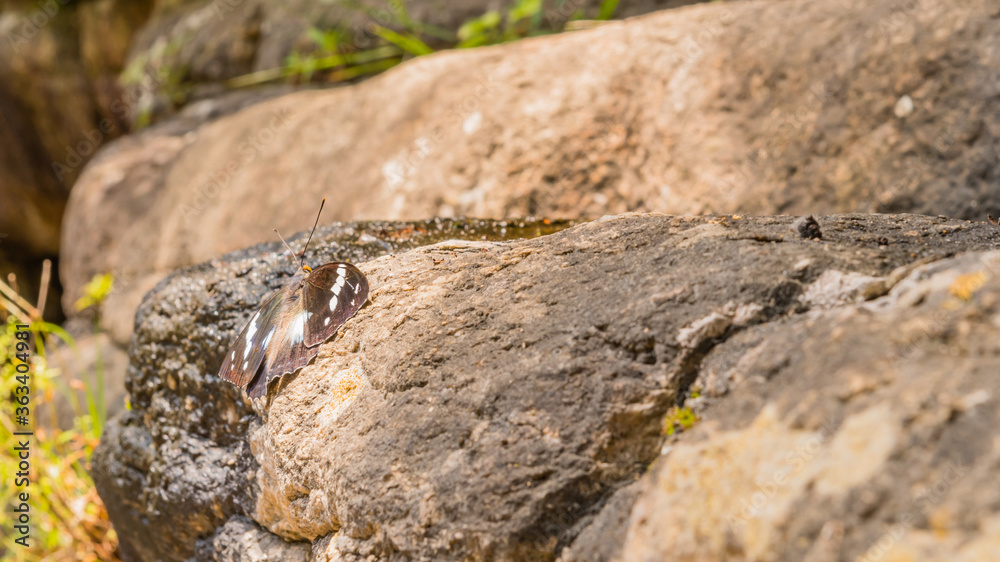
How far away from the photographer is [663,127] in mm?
3004

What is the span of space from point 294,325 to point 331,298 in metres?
0.11

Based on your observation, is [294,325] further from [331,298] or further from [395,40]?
[395,40]

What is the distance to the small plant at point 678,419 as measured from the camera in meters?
1.05

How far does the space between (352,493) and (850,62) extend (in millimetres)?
2464

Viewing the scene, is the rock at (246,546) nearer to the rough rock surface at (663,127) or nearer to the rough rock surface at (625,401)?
the rough rock surface at (625,401)

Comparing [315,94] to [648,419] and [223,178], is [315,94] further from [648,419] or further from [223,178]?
[648,419]

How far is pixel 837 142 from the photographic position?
252 centimetres

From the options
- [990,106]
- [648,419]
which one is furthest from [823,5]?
[648,419]

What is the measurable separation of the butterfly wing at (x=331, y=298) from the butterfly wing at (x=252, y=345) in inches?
4.3

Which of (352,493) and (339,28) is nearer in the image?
(352,493)

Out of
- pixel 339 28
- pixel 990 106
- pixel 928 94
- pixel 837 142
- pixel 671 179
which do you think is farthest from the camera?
pixel 339 28

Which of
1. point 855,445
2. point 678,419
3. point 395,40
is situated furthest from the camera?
point 395,40

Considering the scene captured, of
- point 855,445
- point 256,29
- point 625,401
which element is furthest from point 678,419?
point 256,29

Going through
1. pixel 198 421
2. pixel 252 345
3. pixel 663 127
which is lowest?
pixel 198 421
